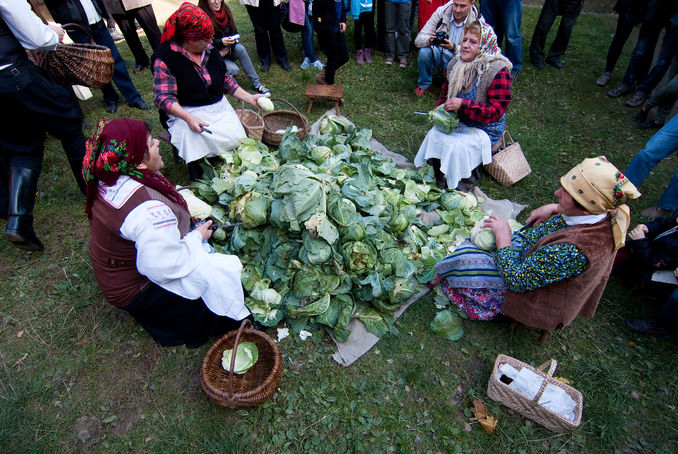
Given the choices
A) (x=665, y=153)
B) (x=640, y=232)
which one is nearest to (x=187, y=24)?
(x=640, y=232)

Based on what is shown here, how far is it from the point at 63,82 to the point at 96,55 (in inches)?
19.6

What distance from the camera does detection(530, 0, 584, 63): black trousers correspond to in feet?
23.3

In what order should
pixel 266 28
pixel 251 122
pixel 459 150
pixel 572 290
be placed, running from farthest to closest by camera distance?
1. pixel 266 28
2. pixel 251 122
3. pixel 459 150
4. pixel 572 290

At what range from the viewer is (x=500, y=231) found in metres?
3.29

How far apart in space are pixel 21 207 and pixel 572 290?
515 centimetres

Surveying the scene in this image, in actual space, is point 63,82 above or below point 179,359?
above

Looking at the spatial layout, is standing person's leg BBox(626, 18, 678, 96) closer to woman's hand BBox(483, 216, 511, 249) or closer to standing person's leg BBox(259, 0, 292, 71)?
woman's hand BBox(483, 216, 511, 249)

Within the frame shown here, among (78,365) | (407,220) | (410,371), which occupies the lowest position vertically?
(410,371)

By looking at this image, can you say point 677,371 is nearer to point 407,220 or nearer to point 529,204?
point 529,204

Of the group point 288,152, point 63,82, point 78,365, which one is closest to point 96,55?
point 63,82

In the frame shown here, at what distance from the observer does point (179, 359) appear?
326 centimetres

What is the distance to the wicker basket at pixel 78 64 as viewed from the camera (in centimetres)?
363

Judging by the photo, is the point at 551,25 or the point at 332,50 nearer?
the point at 332,50

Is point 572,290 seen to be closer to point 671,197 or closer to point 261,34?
point 671,197
